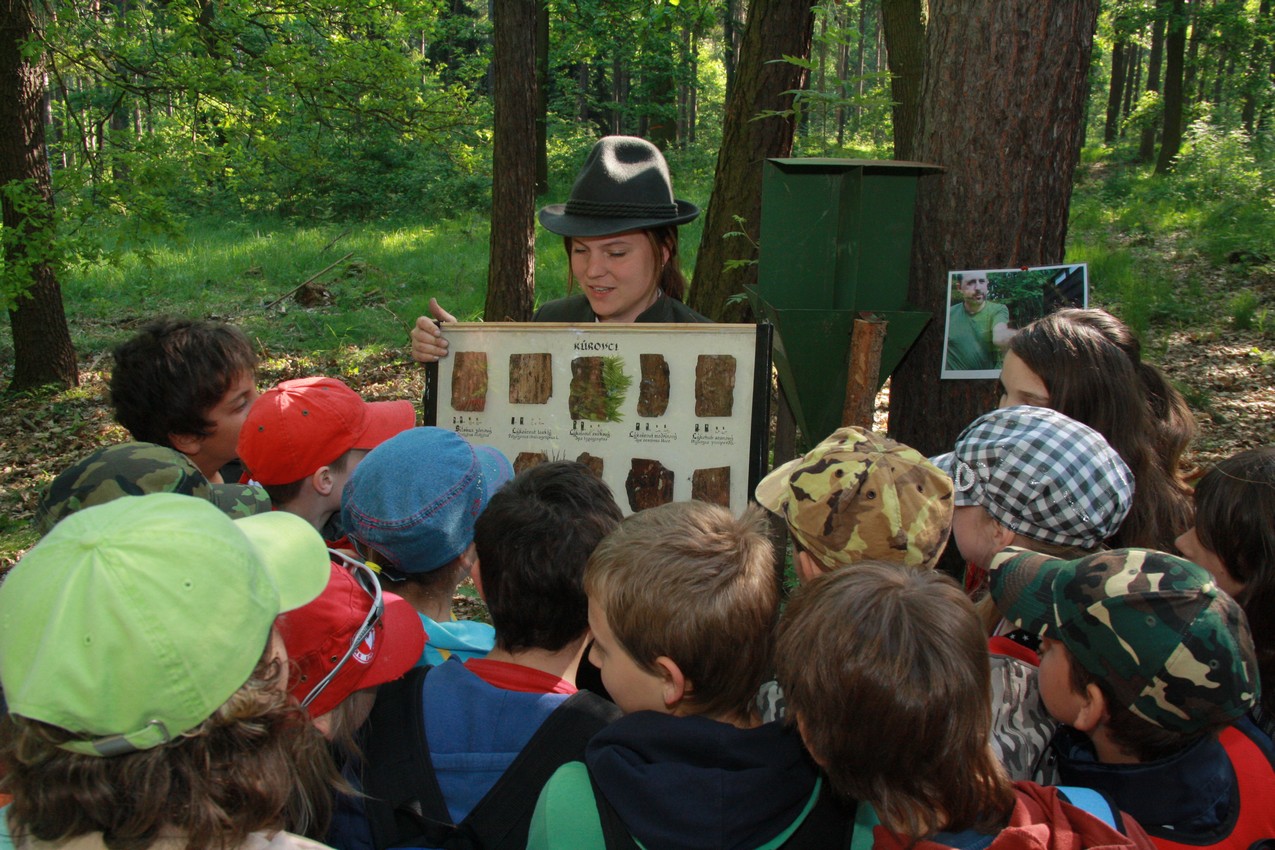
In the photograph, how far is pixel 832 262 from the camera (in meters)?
3.10

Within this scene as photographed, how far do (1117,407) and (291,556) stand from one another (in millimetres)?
2170

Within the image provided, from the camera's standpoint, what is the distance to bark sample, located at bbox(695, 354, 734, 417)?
9.21 ft

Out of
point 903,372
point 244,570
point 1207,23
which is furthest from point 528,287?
point 1207,23

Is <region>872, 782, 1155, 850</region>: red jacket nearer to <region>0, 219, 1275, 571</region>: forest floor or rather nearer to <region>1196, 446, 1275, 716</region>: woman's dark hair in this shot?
<region>1196, 446, 1275, 716</region>: woman's dark hair

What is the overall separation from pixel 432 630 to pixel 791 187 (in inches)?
77.2

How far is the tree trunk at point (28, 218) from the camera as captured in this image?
6.24 metres

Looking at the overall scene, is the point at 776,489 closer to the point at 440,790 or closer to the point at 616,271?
the point at 440,790

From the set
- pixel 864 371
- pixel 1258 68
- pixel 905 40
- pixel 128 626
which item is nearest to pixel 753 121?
pixel 905 40

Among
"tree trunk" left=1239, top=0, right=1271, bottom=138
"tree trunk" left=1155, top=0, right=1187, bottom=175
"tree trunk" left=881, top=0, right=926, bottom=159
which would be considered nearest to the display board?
"tree trunk" left=881, top=0, right=926, bottom=159

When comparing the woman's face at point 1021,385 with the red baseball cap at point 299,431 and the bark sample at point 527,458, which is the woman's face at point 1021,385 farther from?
the red baseball cap at point 299,431

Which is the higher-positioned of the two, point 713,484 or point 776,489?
point 776,489

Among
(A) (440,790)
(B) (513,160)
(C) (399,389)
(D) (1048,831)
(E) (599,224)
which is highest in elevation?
(B) (513,160)

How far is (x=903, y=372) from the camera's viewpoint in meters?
3.61

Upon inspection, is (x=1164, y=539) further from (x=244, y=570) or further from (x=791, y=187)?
(x=244, y=570)
